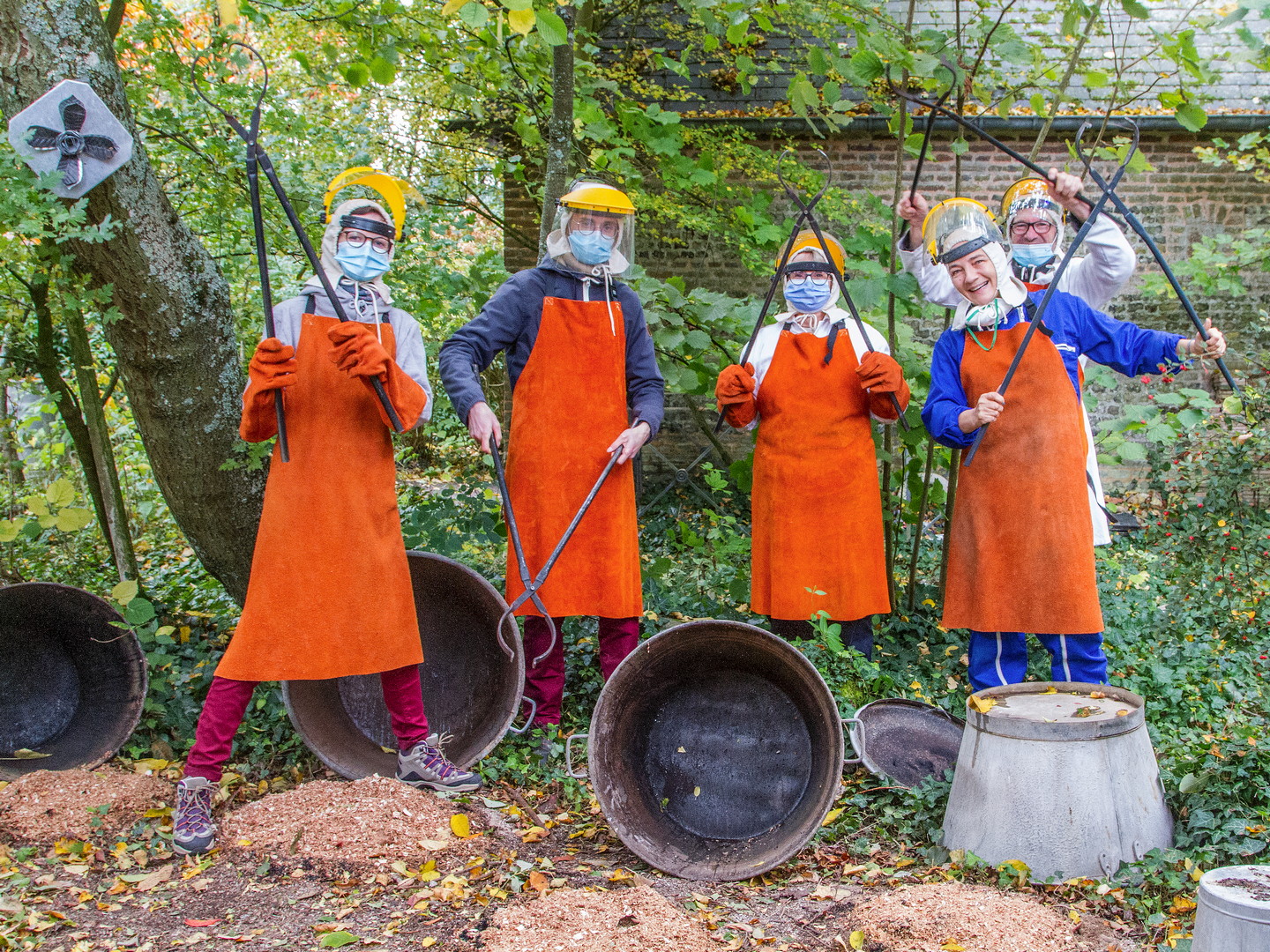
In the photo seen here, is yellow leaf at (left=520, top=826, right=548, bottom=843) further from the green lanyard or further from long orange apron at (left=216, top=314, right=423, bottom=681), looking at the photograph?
the green lanyard

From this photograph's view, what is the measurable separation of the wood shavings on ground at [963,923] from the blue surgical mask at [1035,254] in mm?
2193

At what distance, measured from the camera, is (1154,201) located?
9.49 m

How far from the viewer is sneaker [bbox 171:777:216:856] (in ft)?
9.99

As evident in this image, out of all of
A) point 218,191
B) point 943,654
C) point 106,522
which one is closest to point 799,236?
point 943,654

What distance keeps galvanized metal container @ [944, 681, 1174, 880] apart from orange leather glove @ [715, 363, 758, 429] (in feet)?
4.82

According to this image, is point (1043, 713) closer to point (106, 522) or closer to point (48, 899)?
point (48, 899)

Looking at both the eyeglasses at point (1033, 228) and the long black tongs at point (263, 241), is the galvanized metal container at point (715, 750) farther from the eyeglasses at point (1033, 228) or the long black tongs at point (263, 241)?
the eyeglasses at point (1033, 228)

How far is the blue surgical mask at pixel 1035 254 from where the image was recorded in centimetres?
370

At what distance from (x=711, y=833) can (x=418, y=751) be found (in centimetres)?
103

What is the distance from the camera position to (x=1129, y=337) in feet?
11.9

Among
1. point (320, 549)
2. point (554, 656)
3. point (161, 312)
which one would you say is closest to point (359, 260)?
point (320, 549)

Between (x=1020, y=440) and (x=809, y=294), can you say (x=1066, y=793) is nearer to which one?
(x=1020, y=440)

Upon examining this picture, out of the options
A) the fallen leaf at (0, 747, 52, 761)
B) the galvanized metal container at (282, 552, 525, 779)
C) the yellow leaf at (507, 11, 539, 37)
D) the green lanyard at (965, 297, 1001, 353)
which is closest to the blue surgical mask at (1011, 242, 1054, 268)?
the green lanyard at (965, 297, 1001, 353)

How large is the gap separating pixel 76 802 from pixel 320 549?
116 centimetres
